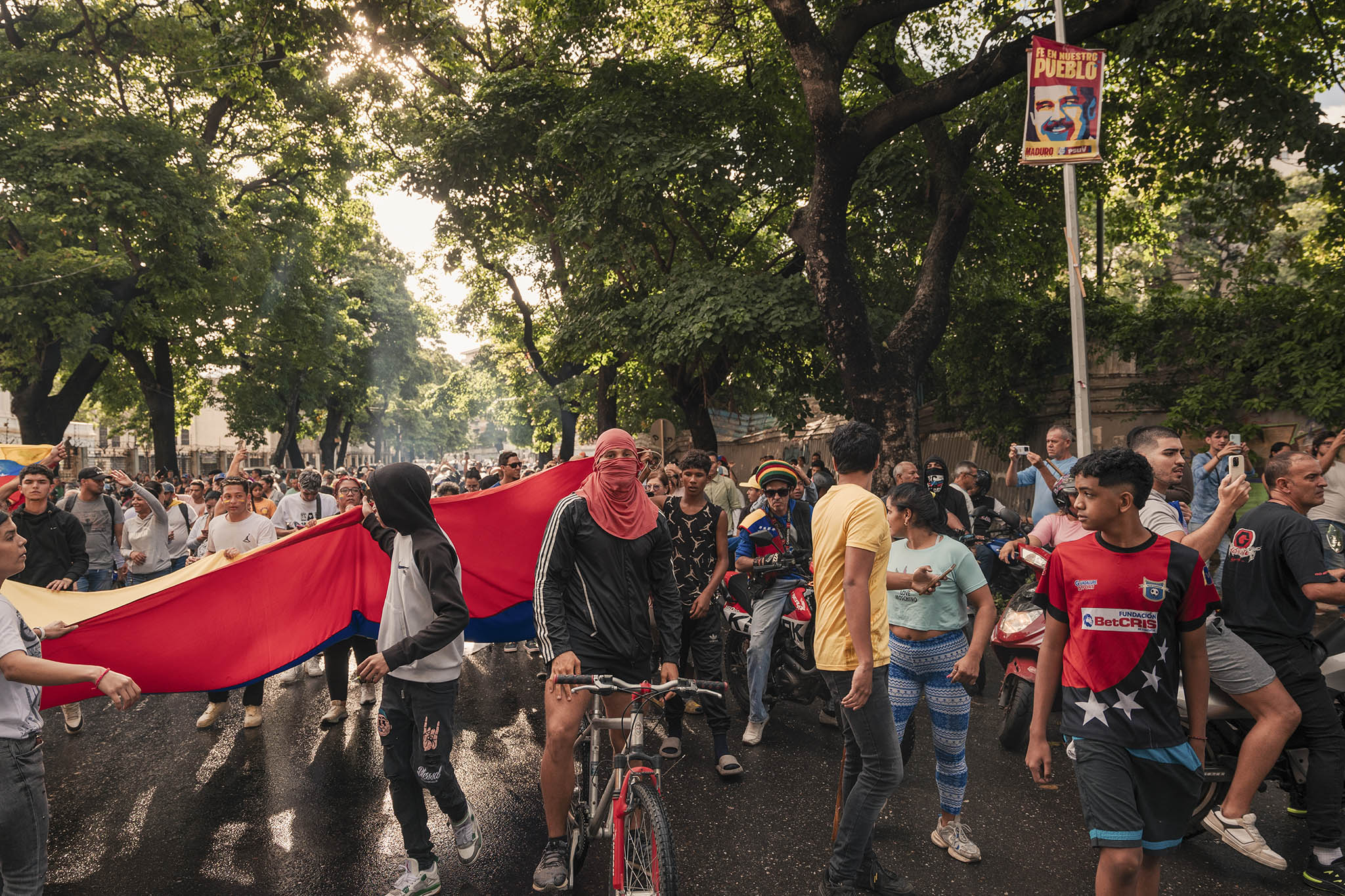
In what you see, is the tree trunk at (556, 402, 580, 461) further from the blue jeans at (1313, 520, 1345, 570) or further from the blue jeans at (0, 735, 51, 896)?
the blue jeans at (0, 735, 51, 896)

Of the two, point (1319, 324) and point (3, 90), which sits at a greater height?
point (3, 90)

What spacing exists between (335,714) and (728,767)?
10.9 ft

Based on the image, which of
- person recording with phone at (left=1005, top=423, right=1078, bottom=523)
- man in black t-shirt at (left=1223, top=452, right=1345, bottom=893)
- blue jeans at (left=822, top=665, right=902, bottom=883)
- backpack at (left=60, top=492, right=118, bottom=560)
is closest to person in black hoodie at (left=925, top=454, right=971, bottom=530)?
person recording with phone at (left=1005, top=423, right=1078, bottom=523)

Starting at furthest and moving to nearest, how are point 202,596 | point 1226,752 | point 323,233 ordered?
point 323,233 < point 202,596 < point 1226,752

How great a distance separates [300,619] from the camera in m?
5.54


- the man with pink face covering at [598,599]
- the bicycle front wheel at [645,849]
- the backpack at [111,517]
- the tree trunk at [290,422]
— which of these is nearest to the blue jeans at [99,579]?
the backpack at [111,517]

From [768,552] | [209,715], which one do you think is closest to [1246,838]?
[768,552]

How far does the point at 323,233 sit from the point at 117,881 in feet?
83.9

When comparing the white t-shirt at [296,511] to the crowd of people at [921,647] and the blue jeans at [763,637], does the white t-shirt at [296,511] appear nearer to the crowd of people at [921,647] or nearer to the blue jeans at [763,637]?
the crowd of people at [921,647]

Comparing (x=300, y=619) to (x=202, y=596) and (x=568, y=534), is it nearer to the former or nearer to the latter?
(x=202, y=596)

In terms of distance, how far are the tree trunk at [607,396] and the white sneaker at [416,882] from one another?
17.3 m

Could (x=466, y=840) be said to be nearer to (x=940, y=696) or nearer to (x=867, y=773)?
(x=867, y=773)

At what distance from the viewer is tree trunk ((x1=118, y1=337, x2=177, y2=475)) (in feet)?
76.5

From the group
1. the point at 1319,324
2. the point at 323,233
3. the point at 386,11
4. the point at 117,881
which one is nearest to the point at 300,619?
the point at 117,881
